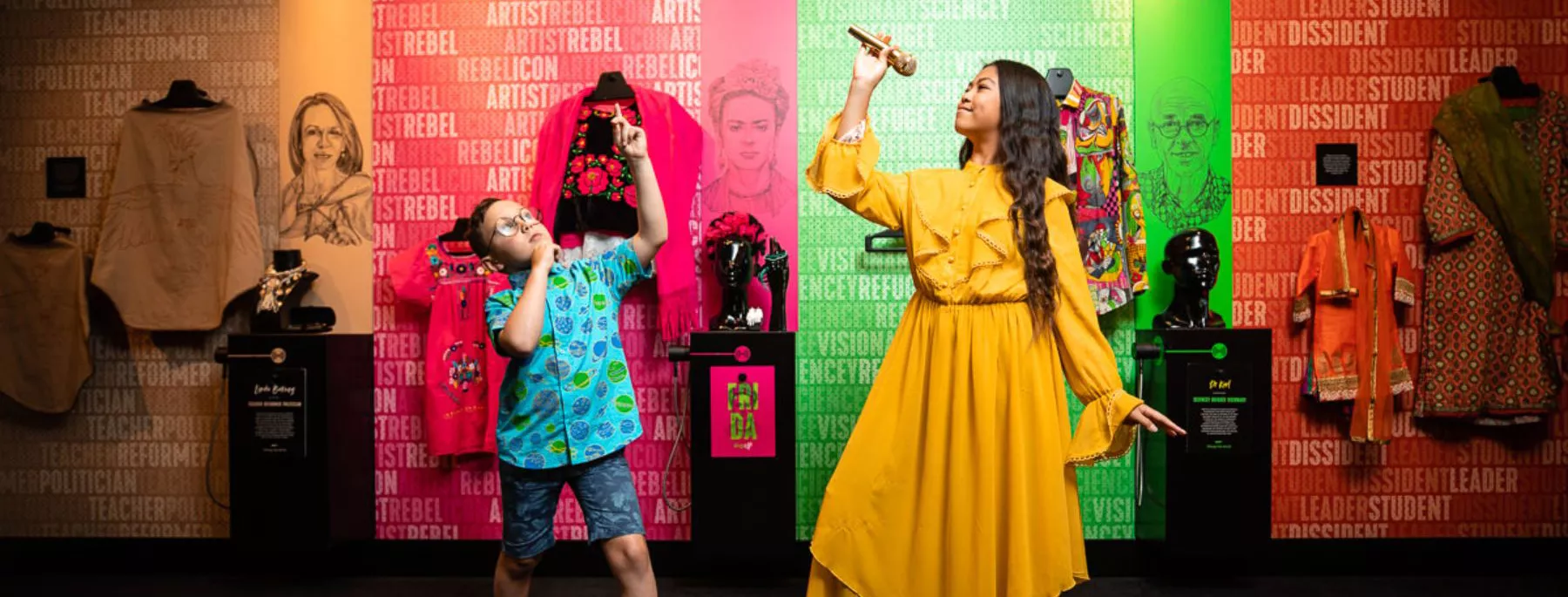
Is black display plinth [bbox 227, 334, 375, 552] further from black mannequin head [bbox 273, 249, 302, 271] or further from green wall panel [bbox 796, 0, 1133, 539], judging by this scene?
green wall panel [bbox 796, 0, 1133, 539]

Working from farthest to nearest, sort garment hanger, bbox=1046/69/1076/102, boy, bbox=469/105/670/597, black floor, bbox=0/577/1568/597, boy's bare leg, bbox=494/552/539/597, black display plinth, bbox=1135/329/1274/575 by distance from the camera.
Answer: garment hanger, bbox=1046/69/1076/102 < black floor, bbox=0/577/1568/597 < black display plinth, bbox=1135/329/1274/575 < boy's bare leg, bbox=494/552/539/597 < boy, bbox=469/105/670/597

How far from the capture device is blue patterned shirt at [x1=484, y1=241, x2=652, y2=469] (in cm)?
247

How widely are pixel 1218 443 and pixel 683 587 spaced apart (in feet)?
6.51

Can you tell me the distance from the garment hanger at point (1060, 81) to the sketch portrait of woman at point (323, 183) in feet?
8.82

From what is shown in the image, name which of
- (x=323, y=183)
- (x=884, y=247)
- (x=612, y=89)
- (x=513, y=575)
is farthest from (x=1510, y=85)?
(x=323, y=183)

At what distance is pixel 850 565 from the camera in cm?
233

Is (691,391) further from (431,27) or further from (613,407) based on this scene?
(431,27)

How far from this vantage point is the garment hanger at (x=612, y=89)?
3830 millimetres

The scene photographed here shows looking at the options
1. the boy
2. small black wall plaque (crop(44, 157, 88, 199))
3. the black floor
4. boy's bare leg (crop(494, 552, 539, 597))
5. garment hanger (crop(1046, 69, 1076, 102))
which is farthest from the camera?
small black wall plaque (crop(44, 157, 88, 199))

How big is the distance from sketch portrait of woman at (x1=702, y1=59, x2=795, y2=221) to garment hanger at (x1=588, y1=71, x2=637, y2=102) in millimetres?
320

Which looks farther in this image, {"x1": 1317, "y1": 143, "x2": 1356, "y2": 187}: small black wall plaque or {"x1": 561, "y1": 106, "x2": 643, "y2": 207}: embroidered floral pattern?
{"x1": 1317, "y1": 143, "x2": 1356, "y2": 187}: small black wall plaque

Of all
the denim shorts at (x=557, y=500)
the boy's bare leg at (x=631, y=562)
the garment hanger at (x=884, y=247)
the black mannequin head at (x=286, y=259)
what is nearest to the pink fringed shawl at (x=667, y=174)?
the garment hanger at (x=884, y=247)

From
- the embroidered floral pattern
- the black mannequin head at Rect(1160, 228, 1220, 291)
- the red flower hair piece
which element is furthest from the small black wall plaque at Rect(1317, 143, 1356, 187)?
the embroidered floral pattern

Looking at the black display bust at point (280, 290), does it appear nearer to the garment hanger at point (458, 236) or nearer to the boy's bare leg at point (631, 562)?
the garment hanger at point (458, 236)
